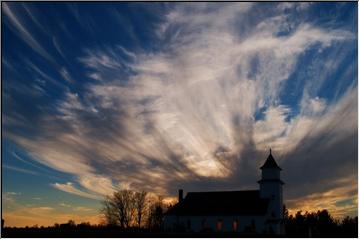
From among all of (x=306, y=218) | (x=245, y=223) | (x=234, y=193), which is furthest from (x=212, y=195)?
(x=306, y=218)

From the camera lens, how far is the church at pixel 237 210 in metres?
66.8

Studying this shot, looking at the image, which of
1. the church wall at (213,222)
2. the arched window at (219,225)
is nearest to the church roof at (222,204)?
the church wall at (213,222)

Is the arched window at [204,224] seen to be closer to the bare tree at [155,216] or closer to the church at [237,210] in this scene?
the church at [237,210]

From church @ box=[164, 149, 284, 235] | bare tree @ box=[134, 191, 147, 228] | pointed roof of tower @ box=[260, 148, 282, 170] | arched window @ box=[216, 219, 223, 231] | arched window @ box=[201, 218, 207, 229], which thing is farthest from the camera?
bare tree @ box=[134, 191, 147, 228]

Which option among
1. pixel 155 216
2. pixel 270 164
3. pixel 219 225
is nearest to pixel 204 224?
pixel 219 225

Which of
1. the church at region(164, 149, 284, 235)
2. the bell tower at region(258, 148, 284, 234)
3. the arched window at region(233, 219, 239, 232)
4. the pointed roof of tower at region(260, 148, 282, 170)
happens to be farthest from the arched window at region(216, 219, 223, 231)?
the pointed roof of tower at region(260, 148, 282, 170)

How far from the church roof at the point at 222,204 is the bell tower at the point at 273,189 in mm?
1347

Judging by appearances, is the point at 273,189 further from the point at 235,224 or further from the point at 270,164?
the point at 235,224

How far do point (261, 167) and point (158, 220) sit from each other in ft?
128

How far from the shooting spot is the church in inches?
2628

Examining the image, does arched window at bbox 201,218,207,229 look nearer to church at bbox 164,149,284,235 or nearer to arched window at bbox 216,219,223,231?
church at bbox 164,149,284,235

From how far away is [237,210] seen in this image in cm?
6844

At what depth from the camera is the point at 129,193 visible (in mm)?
103688

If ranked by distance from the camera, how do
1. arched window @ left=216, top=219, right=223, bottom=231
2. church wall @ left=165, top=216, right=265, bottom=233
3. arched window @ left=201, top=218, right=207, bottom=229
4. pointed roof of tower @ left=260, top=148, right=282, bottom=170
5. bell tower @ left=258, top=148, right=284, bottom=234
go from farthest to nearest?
pointed roof of tower @ left=260, top=148, right=282, bottom=170 → bell tower @ left=258, top=148, right=284, bottom=234 → arched window @ left=201, top=218, right=207, bottom=229 → arched window @ left=216, top=219, right=223, bottom=231 → church wall @ left=165, top=216, right=265, bottom=233
